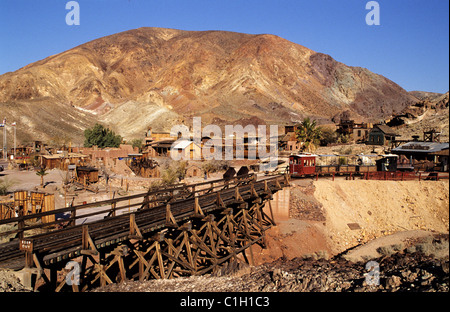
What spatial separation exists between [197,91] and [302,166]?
125 metres

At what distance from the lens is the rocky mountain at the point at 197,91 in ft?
346

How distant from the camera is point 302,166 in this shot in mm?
30812

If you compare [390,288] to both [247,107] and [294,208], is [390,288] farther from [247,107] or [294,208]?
[247,107]

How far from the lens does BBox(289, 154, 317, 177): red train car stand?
3077 cm

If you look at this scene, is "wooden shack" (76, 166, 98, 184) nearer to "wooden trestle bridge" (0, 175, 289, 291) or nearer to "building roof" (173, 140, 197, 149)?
"wooden trestle bridge" (0, 175, 289, 291)

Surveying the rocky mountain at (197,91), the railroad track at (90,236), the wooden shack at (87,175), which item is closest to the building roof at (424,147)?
the railroad track at (90,236)

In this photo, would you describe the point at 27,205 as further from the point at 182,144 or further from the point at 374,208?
the point at 182,144

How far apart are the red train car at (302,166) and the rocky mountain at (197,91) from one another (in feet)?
238

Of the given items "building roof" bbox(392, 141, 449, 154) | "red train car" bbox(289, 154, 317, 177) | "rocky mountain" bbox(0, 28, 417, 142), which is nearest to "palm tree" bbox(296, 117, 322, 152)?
"red train car" bbox(289, 154, 317, 177)

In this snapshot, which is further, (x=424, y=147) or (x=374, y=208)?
(x=374, y=208)

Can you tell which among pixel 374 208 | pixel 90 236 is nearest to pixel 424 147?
pixel 374 208

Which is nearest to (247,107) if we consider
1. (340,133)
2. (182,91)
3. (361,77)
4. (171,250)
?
(182,91)
